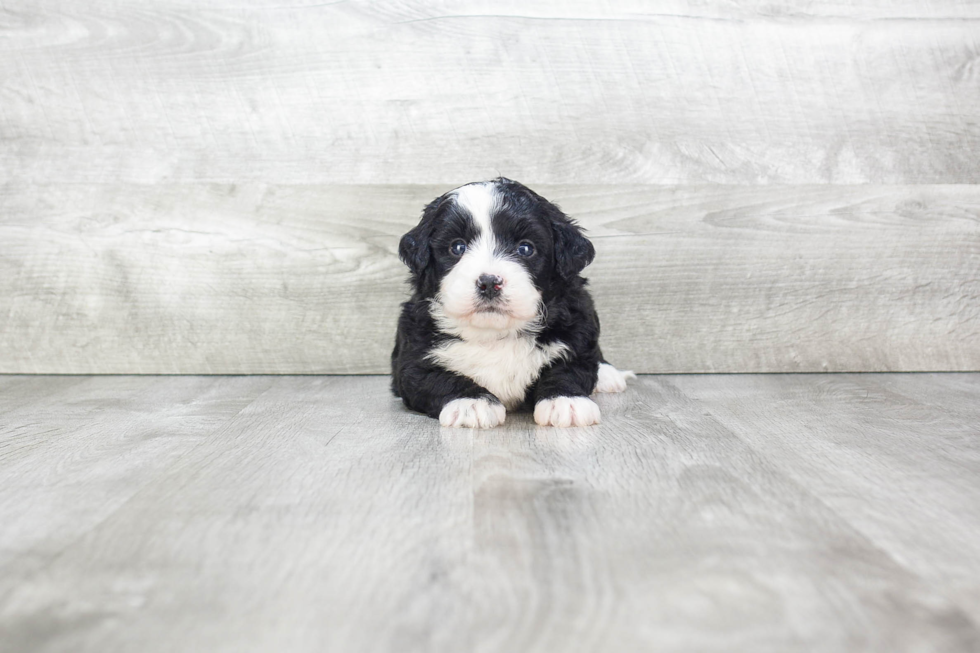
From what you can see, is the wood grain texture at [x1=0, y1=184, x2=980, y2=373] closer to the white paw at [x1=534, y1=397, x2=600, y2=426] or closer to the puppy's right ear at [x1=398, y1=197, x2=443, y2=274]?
the puppy's right ear at [x1=398, y1=197, x2=443, y2=274]

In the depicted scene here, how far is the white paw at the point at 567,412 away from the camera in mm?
2111

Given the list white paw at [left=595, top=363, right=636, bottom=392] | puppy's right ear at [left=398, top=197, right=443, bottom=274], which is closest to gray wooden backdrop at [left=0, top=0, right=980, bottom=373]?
white paw at [left=595, top=363, right=636, bottom=392]

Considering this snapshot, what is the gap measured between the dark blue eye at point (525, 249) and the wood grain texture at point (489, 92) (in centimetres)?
88

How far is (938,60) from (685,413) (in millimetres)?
1898

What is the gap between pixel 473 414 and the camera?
6.96ft

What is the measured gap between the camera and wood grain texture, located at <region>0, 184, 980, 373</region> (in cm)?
303

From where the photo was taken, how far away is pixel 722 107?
301cm

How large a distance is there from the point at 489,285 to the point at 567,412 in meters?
0.41

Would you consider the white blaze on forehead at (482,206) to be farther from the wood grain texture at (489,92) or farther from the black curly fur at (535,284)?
the wood grain texture at (489,92)

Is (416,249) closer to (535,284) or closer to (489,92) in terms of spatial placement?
(535,284)

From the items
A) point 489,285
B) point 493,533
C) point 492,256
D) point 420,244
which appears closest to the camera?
point 493,533

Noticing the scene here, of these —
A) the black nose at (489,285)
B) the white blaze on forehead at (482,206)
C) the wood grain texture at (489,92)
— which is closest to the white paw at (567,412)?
the black nose at (489,285)

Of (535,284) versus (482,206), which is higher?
(482,206)

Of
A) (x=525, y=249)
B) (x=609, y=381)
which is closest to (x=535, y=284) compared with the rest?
(x=525, y=249)
